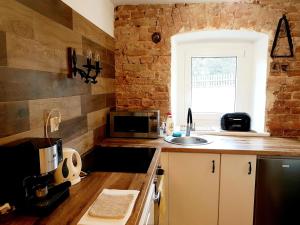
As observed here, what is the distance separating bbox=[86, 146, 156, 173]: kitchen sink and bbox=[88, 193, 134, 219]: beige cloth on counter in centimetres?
43

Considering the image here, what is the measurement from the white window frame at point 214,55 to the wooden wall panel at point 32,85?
1.52 meters

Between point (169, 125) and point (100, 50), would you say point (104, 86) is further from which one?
point (169, 125)

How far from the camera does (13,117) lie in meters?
0.99

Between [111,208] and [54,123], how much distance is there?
57 centimetres

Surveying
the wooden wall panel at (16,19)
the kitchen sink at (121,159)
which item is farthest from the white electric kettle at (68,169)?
the wooden wall panel at (16,19)

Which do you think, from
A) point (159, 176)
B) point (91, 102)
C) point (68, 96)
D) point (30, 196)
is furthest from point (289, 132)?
point (30, 196)

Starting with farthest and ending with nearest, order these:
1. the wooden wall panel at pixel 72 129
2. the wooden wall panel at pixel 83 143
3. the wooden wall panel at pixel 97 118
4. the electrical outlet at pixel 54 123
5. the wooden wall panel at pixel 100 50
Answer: the wooden wall panel at pixel 97 118
the wooden wall panel at pixel 100 50
the wooden wall panel at pixel 83 143
the wooden wall panel at pixel 72 129
the electrical outlet at pixel 54 123

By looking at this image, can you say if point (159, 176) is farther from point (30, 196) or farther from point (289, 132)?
point (289, 132)

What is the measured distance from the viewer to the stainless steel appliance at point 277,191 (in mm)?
1840

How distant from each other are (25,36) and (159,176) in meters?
1.24

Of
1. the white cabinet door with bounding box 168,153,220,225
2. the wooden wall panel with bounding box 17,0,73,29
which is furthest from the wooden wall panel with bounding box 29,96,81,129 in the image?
the white cabinet door with bounding box 168,153,220,225

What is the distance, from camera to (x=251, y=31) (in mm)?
2279

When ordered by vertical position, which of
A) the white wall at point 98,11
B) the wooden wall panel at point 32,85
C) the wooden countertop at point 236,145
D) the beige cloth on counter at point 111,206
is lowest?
the beige cloth on counter at point 111,206

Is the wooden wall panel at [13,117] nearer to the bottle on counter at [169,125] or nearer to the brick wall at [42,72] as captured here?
the brick wall at [42,72]
